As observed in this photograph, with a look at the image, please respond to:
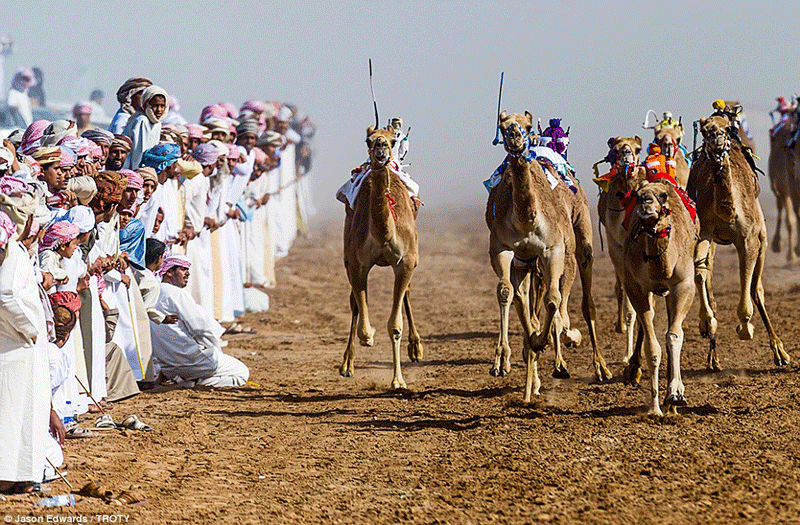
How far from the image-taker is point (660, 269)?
9945 mm

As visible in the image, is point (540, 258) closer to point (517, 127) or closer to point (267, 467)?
point (517, 127)

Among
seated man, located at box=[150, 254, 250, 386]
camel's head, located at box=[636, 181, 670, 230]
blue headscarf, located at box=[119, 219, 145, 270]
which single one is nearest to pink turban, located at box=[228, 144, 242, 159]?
seated man, located at box=[150, 254, 250, 386]

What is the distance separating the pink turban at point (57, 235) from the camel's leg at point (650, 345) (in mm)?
4326

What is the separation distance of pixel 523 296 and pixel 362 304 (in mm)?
1545

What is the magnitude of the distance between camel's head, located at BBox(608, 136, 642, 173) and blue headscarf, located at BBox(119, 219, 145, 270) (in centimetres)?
425

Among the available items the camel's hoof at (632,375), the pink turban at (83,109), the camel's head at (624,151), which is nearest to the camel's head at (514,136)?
the camel's head at (624,151)

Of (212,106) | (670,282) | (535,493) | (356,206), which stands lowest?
(535,493)

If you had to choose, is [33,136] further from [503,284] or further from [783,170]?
[783,170]

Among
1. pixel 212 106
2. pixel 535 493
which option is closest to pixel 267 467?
pixel 535 493

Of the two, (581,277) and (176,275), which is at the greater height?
(176,275)

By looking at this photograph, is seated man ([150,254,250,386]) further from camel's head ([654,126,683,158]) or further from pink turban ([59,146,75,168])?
camel's head ([654,126,683,158])

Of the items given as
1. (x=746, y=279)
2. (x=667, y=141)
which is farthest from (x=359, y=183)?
(x=746, y=279)

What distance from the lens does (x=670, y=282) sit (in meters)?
10.1

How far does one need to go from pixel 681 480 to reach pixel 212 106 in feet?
36.7
